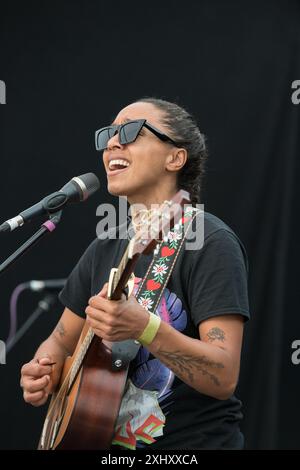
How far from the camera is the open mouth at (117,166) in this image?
2502 millimetres

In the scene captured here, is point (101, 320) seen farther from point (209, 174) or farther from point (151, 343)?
point (209, 174)

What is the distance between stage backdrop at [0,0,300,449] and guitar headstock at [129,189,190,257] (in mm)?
2097

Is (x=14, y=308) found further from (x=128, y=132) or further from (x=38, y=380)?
(x=128, y=132)

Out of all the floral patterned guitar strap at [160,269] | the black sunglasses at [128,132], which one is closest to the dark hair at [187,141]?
the black sunglasses at [128,132]

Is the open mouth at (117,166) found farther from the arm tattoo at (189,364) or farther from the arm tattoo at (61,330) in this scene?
the arm tattoo at (189,364)

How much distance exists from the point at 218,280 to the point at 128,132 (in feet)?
2.59

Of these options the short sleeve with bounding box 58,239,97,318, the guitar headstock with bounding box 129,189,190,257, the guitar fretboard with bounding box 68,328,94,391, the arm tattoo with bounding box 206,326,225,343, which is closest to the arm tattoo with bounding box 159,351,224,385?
the arm tattoo with bounding box 206,326,225,343

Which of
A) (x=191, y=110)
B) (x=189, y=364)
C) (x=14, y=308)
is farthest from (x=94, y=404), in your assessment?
(x=191, y=110)

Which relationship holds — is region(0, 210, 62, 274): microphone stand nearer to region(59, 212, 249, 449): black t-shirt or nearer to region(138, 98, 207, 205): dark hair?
region(59, 212, 249, 449): black t-shirt

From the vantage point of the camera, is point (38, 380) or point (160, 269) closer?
point (160, 269)

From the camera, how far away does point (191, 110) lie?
3.88m

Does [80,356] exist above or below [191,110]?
below

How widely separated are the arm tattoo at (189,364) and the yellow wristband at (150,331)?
0.30ft
